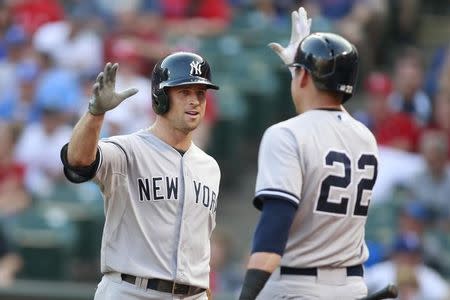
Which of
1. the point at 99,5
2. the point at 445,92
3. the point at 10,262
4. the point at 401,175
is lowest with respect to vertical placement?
the point at 10,262

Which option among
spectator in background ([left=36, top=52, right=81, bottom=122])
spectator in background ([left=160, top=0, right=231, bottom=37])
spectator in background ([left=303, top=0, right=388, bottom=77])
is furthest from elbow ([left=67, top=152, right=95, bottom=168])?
spectator in background ([left=160, top=0, right=231, bottom=37])

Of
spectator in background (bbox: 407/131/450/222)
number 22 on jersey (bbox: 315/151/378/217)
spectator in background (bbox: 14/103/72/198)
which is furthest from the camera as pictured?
spectator in background (bbox: 14/103/72/198)

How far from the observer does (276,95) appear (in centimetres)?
1171

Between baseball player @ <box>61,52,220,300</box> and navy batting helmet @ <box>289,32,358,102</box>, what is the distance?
439 mm

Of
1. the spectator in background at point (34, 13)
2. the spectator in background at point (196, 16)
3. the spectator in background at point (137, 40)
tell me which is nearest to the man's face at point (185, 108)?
the spectator in background at point (137, 40)

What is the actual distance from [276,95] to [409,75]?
1.26 metres

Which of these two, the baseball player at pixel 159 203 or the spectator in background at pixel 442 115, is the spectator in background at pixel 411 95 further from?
the baseball player at pixel 159 203

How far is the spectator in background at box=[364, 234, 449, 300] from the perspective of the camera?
893cm

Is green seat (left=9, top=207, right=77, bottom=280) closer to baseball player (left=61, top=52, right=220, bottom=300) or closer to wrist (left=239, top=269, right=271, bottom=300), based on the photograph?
baseball player (left=61, top=52, right=220, bottom=300)

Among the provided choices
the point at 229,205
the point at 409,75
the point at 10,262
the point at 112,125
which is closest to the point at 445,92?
the point at 409,75

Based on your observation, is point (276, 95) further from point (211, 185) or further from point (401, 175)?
point (211, 185)

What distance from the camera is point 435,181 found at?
33.2ft

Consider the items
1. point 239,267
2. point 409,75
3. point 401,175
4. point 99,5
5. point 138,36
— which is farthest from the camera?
point 99,5

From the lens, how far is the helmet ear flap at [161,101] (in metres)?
5.57
